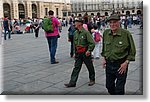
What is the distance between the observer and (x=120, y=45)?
11.5 feet

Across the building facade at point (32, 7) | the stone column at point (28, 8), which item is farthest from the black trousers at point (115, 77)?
the stone column at point (28, 8)

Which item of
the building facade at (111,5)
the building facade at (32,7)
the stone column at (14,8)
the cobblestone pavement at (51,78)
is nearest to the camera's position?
the cobblestone pavement at (51,78)

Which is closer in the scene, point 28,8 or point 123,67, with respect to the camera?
point 123,67

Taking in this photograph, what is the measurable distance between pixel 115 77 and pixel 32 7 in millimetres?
45926

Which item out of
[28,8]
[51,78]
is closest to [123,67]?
[51,78]

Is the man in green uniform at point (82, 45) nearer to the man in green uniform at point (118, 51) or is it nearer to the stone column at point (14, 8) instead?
the man in green uniform at point (118, 51)

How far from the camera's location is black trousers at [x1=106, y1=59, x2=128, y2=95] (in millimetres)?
3543

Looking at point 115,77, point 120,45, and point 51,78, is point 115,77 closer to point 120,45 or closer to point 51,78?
point 120,45

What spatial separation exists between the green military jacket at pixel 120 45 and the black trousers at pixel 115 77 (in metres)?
0.08

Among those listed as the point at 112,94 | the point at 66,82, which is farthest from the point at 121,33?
the point at 66,82

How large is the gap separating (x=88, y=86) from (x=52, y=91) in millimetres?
690

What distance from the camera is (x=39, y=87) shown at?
5.05 metres

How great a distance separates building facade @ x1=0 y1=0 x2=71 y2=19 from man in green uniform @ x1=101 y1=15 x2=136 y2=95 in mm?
38753

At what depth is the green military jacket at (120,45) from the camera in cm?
348
